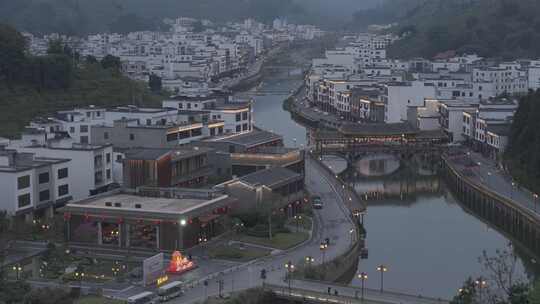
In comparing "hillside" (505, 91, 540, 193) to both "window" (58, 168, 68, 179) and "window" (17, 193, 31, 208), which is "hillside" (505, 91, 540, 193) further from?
"window" (17, 193, 31, 208)

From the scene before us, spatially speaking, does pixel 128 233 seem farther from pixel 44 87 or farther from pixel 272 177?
pixel 44 87

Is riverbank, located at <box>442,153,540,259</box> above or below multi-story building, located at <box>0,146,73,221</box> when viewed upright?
below

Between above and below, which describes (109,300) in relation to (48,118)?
below

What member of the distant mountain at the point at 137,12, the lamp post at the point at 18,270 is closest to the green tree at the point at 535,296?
the lamp post at the point at 18,270

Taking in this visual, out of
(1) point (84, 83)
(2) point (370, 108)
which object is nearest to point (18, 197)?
(1) point (84, 83)

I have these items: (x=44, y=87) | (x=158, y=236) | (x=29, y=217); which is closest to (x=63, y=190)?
(x=29, y=217)

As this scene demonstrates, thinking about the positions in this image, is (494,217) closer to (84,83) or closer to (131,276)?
(131,276)

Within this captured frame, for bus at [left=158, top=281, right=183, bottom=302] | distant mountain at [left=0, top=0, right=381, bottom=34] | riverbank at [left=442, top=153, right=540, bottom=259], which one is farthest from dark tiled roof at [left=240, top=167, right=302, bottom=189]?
distant mountain at [left=0, top=0, right=381, bottom=34]
